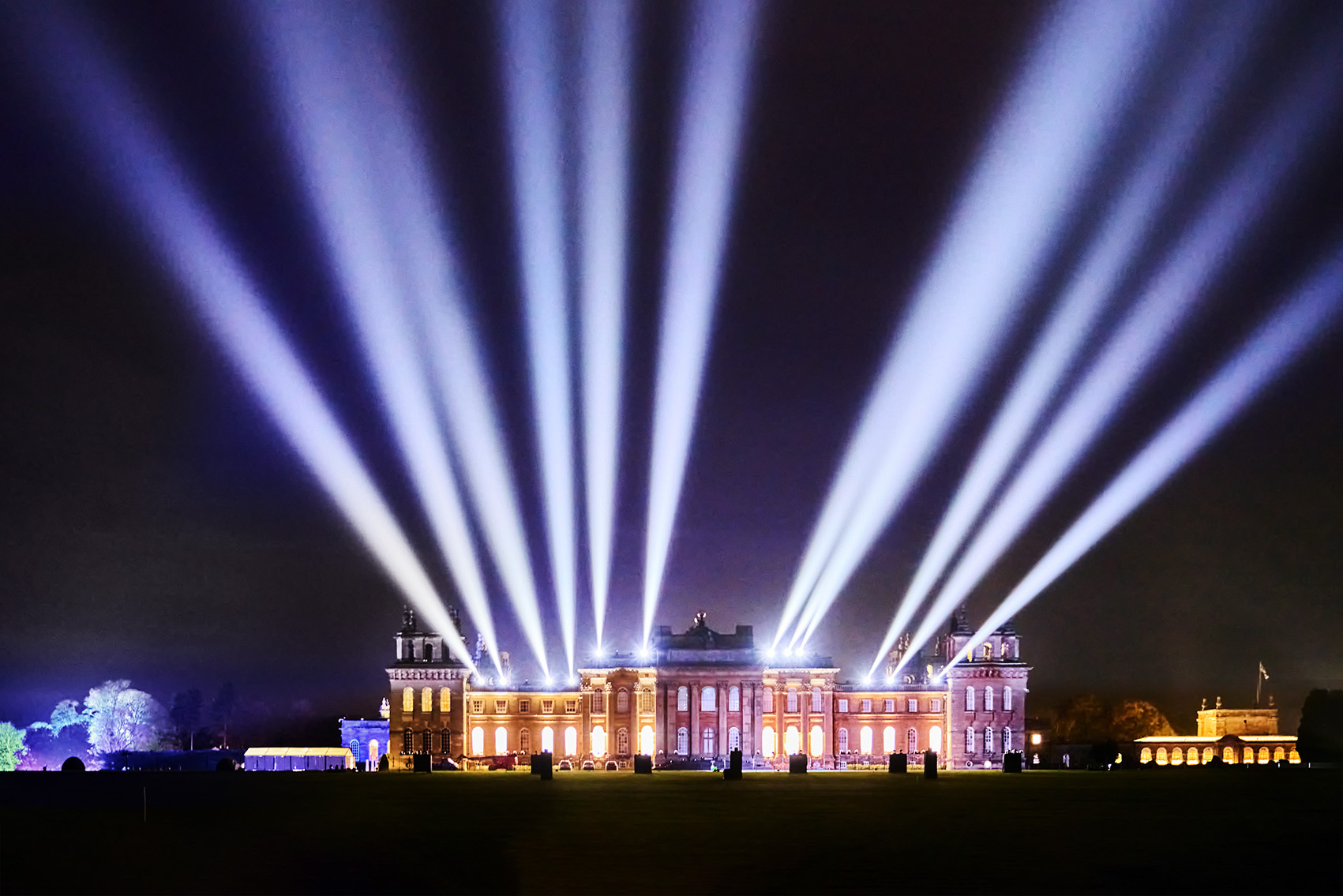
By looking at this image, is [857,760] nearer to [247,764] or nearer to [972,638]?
[972,638]

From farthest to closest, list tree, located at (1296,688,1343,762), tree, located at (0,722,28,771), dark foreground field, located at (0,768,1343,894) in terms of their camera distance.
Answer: tree, located at (0,722,28,771), tree, located at (1296,688,1343,762), dark foreground field, located at (0,768,1343,894)

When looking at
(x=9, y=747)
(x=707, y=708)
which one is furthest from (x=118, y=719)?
(x=707, y=708)

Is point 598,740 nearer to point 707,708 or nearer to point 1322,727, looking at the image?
point 707,708

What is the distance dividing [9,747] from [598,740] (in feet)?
146

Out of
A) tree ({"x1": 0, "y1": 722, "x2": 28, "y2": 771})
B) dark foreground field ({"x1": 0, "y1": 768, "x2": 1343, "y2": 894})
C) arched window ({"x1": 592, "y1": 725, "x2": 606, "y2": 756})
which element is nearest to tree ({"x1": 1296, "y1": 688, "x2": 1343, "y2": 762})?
arched window ({"x1": 592, "y1": 725, "x2": 606, "y2": 756})

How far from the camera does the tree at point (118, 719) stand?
143250mm

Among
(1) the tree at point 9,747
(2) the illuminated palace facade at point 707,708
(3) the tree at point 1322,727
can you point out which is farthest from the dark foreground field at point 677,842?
(1) the tree at point 9,747

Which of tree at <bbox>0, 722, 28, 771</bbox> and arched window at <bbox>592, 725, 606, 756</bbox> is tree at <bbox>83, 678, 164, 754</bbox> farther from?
arched window at <bbox>592, 725, 606, 756</bbox>

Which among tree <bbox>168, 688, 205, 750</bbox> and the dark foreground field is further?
tree <bbox>168, 688, 205, 750</bbox>

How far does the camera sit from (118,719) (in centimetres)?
14475

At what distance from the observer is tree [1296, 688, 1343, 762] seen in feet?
366

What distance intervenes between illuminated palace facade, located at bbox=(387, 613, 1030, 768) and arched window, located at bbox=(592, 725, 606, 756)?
3.3 inches

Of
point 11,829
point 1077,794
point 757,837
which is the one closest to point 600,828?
point 757,837

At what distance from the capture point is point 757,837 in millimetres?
27797
